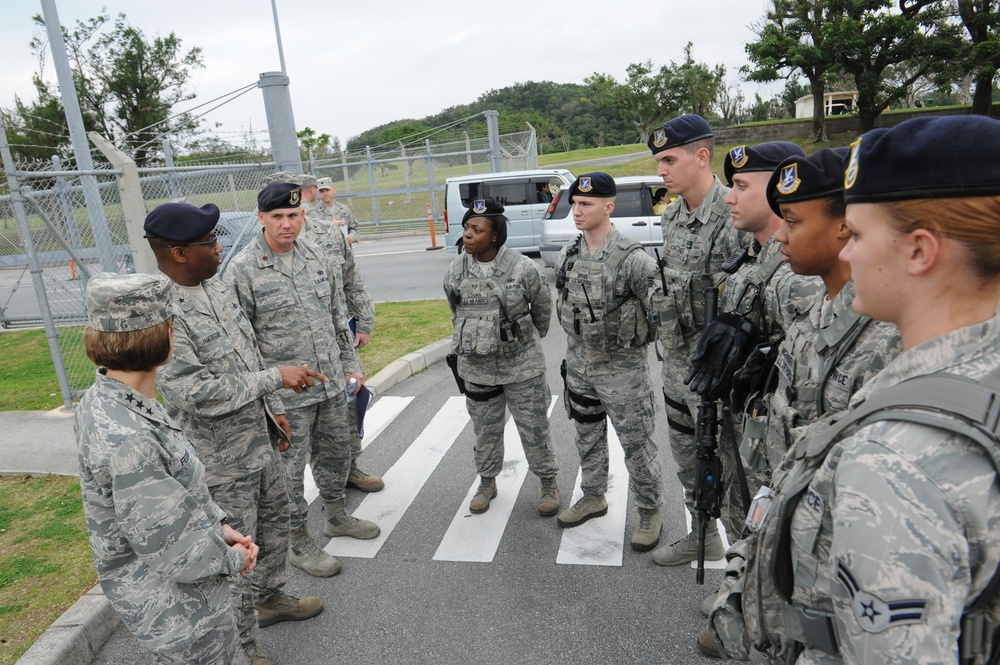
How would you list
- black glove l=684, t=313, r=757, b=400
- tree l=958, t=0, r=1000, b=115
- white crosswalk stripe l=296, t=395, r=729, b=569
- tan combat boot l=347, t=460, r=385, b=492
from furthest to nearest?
tree l=958, t=0, r=1000, b=115, tan combat boot l=347, t=460, r=385, b=492, white crosswalk stripe l=296, t=395, r=729, b=569, black glove l=684, t=313, r=757, b=400

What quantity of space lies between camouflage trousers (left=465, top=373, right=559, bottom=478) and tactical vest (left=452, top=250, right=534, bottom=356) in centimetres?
29

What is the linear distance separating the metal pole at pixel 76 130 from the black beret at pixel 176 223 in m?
3.38

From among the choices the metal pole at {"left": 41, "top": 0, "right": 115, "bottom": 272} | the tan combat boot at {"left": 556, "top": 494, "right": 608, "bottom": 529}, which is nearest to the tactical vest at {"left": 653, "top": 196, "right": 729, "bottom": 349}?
the tan combat boot at {"left": 556, "top": 494, "right": 608, "bottom": 529}

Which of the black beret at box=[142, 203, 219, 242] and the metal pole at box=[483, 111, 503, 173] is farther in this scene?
the metal pole at box=[483, 111, 503, 173]

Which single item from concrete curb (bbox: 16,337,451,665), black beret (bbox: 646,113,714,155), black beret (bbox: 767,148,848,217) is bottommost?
concrete curb (bbox: 16,337,451,665)

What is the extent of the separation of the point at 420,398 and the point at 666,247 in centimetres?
353

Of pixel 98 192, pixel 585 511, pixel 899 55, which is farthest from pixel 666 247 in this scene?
pixel 899 55

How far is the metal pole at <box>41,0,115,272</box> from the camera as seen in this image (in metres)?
5.50

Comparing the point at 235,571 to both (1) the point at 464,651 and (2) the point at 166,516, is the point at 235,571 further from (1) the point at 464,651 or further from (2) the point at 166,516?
(1) the point at 464,651

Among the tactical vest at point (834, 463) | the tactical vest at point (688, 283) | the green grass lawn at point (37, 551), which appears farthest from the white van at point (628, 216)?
the tactical vest at point (834, 463)

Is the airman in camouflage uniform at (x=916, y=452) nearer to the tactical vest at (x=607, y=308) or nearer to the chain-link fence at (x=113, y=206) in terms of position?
the tactical vest at (x=607, y=308)

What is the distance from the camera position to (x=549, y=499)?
14.2ft

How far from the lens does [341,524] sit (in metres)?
4.16

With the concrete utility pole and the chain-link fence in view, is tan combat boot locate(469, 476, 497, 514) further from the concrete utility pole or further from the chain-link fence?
the concrete utility pole
